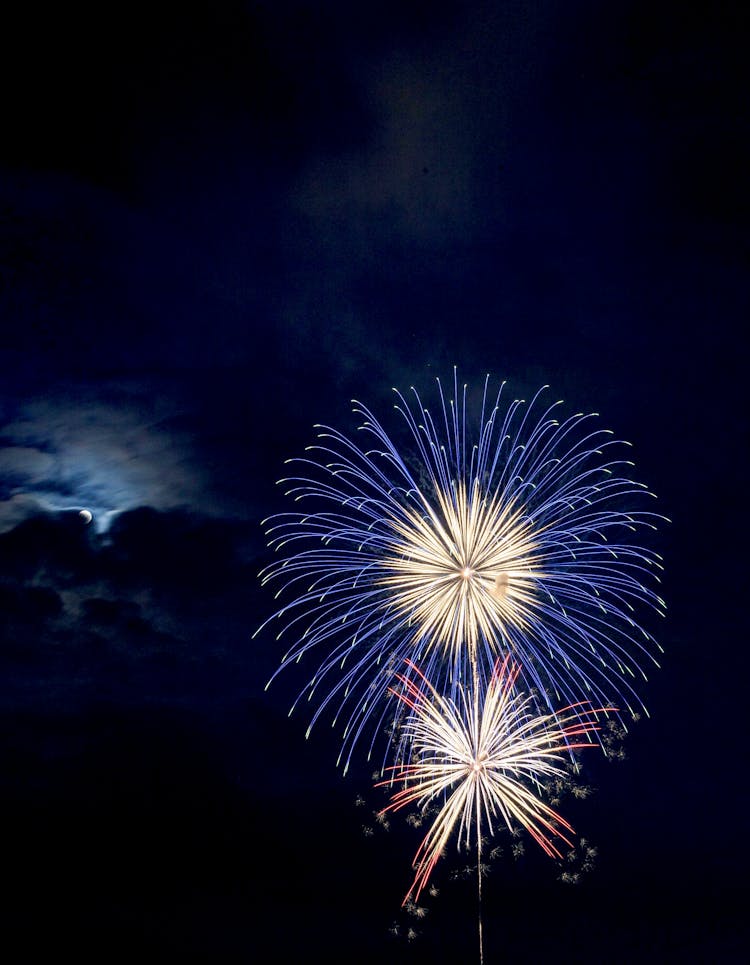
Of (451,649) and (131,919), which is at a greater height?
(451,649)

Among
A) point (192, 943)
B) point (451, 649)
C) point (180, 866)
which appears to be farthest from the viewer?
point (180, 866)

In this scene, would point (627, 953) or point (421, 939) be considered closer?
point (627, 953)

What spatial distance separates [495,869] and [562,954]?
16219mm

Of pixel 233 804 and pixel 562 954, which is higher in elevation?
pixel 233 804

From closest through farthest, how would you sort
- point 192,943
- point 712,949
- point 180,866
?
1. point 712,949
2. point 192,943
3. point 180,866

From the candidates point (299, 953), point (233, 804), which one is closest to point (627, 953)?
point (299, 953)

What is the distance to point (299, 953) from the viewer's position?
76.7m

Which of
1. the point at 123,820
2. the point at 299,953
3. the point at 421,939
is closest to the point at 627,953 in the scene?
the point at 421,939

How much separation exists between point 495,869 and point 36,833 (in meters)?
68.9

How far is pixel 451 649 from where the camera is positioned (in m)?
24.2

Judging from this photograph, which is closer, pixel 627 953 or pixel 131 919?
pixel 627 953

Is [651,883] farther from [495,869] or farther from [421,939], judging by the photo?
[421,939]

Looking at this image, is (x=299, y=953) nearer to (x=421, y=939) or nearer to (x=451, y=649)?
(x=421, y=939)

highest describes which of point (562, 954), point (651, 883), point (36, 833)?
point (36, 833)
